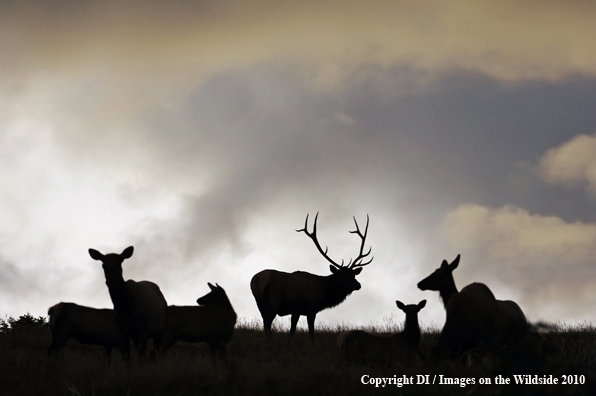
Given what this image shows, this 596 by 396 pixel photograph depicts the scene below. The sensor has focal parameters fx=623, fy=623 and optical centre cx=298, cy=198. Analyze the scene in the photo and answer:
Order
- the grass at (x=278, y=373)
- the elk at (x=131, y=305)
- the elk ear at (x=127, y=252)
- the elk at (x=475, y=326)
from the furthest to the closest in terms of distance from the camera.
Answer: the elk ear at (x=127, y=252)
the elk at (x=131, y=305)
the elk at (x=475, y=326)
the grass at (x=278, y=373)

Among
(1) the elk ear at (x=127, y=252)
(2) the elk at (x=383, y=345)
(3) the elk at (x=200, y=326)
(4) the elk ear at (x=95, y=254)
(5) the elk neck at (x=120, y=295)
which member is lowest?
(2) the elk at (x=383, y=345)

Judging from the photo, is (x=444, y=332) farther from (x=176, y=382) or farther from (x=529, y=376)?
(x=176, y=382)

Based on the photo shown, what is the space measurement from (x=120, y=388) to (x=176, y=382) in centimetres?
77

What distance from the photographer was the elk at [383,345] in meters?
10.1

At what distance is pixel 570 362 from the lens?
946 cm

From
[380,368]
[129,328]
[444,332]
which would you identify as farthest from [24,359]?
[444,332]

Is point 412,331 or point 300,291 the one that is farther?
point 300,291

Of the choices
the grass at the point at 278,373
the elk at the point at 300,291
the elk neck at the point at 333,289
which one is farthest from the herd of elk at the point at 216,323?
the elk neck at the point at 333,289

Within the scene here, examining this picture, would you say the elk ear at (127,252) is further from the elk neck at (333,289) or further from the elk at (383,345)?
the elk neck at (333,289)

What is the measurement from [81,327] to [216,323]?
2466 millimetres

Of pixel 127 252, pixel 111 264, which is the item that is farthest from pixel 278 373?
pixel 127 252

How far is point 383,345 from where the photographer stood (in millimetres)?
10289

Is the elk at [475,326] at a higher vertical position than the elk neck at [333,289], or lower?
lower

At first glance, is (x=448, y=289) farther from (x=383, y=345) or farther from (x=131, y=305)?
(x=131, y=305)
